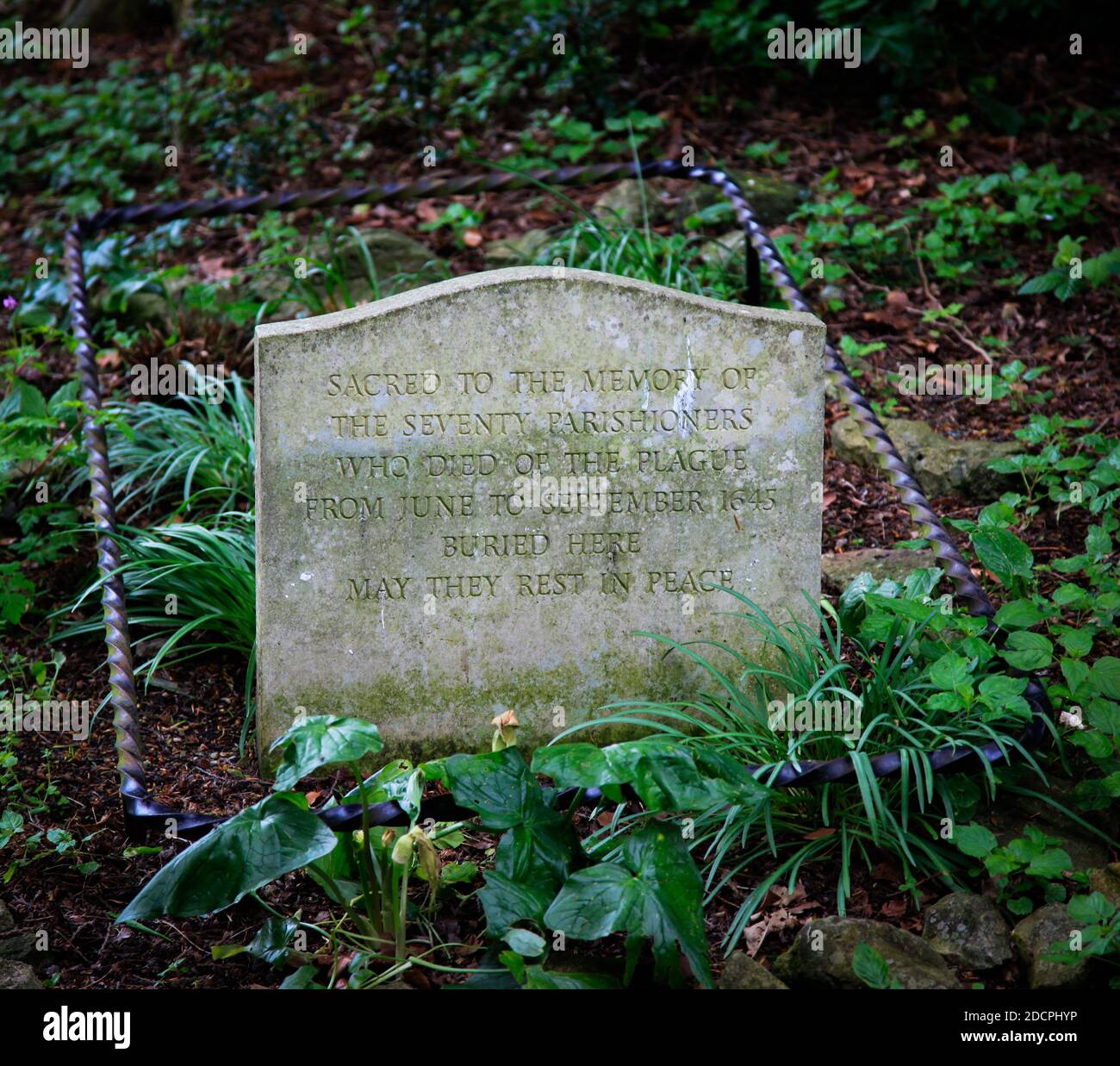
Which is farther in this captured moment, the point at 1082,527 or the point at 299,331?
the point at 1082,527

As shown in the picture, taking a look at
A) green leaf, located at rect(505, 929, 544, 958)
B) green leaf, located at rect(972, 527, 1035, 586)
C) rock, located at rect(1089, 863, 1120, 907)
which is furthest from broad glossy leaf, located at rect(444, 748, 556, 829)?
green leaf, located at rect(972, 527, 1035, 586)

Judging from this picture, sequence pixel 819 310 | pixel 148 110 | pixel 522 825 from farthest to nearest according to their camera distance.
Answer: pixel 148 110 < pixel 819 310 < pixel 522 825

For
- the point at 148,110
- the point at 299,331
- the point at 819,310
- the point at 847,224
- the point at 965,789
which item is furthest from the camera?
the point at 148,110

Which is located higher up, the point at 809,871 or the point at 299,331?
the point at 299,331

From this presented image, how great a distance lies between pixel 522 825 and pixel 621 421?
1.30m

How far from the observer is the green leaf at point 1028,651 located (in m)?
3.20

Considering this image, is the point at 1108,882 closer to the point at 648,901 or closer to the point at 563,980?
the point at 648,901

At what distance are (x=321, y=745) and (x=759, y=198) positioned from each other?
15.1ft

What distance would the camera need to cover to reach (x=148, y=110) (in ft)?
27.1

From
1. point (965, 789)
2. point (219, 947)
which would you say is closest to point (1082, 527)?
point (965, 789)

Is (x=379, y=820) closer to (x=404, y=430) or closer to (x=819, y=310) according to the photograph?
(x=404, y=430)
